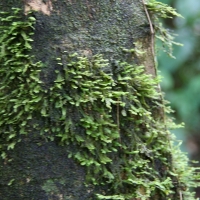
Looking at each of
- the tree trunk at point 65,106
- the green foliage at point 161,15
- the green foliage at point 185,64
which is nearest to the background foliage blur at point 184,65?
the green foliage at point 185,64

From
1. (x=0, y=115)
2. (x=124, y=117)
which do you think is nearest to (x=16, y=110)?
(x=0, y=115)

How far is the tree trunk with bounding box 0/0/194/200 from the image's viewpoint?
3.30 feet

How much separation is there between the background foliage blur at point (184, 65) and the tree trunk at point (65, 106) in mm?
1851

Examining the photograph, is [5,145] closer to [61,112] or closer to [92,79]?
[61,112]

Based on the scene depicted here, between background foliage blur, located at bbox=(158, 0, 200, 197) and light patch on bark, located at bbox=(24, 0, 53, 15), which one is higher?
light patch on bark, located at bbox=(24, 0, 53, 15)

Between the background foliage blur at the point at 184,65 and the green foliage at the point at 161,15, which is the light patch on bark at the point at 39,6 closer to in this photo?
the green foliage at the point at 161,15

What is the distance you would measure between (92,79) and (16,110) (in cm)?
21

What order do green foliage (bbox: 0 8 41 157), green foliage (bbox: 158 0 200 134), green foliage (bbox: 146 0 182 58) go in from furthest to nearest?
green foliage (bbox: 158 0 200 134) → green foliage (bbox: 146 0 182 58) → green foliage (bbox: 0 8 41 157)

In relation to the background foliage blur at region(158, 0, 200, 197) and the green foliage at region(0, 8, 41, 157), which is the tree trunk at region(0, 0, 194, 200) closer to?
the green foliage at region(0, 8, 41, 157)

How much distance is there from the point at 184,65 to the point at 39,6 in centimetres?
278

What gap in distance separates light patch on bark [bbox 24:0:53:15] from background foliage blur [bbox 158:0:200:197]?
1.91 m

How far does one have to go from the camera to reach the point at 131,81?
3.63 ft

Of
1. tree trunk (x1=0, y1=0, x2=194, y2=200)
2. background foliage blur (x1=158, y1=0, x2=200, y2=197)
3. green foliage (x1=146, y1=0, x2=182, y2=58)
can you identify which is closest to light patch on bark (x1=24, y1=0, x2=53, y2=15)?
tree trunk (x1=0, y1=0, x2=194, y2=200)

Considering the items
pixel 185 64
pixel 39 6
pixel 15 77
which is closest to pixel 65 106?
pixel 15 77
